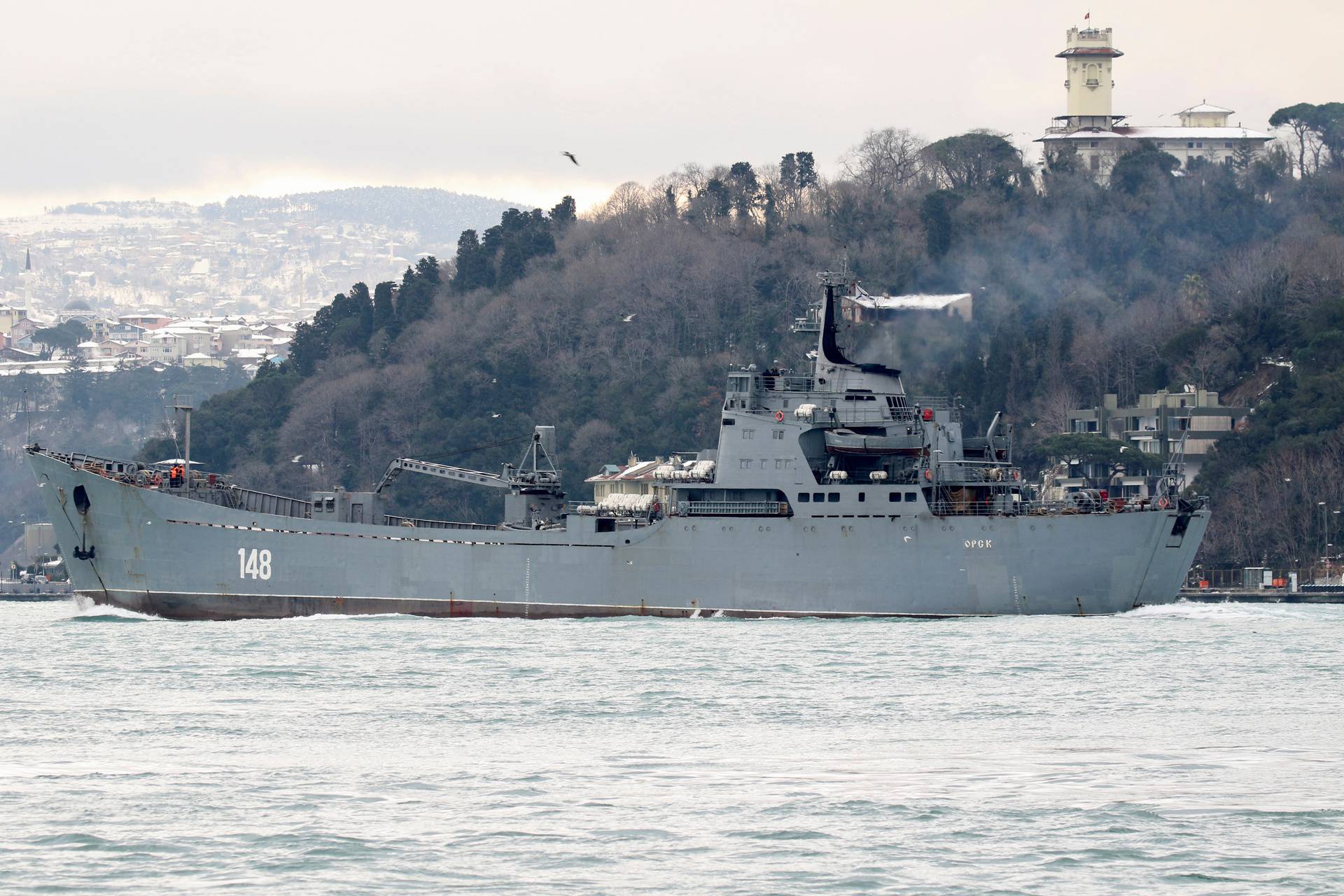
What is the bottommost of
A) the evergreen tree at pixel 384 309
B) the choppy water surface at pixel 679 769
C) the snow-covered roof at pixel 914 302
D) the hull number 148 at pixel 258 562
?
the choppy water surface at pixel 679 769

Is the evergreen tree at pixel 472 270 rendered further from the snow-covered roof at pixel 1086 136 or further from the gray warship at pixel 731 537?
the gray warship at pixel 731 537

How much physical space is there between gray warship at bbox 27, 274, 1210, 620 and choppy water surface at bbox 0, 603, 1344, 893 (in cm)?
671

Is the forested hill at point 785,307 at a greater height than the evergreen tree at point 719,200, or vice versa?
the evergreen tree at point 719,200

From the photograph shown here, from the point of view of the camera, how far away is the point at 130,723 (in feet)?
91.4

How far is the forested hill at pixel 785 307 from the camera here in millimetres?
85438

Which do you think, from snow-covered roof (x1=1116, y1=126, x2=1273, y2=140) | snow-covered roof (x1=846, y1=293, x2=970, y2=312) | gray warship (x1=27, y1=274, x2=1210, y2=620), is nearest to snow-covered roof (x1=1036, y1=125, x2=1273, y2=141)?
snow-covered roof (x1=1116, y1=126, x2=1273, y2=140)

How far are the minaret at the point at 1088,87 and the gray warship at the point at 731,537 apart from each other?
7328 cm

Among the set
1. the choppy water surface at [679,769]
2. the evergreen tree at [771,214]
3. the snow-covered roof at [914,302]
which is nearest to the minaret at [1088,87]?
the evergreen tree at [771,214]

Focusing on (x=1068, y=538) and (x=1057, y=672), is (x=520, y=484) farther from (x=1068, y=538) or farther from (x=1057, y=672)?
(x=1057, y=672)

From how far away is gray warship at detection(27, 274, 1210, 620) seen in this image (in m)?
46.0

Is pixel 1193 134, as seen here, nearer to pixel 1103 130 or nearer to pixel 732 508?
pixel 1103 130

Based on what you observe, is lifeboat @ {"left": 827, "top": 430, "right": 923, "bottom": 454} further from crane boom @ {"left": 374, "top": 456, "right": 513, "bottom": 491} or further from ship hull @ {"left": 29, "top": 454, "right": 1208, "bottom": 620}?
crane boom @ {"left": 374, "top": 456, "right": 513, "bottom": 491}

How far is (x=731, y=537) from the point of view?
46938 mm

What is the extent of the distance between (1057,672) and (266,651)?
48.7ft
